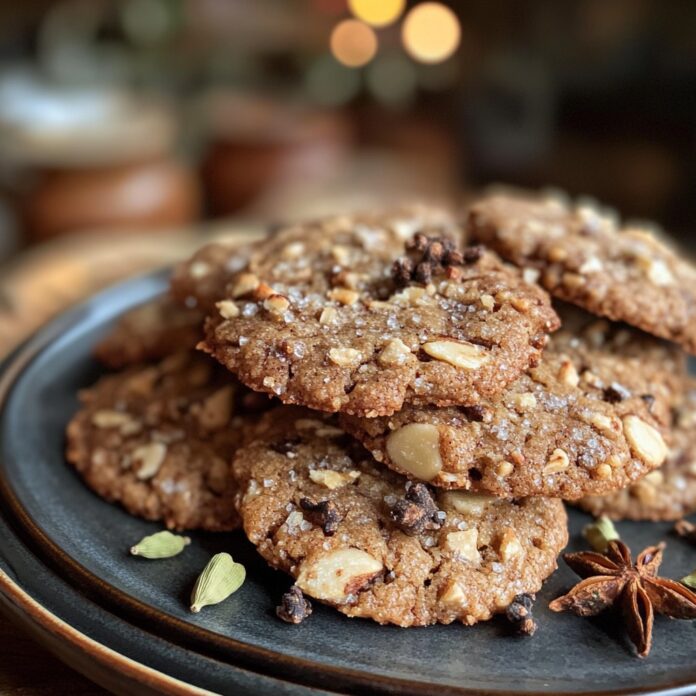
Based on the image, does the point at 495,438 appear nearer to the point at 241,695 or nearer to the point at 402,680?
the point at 402,680

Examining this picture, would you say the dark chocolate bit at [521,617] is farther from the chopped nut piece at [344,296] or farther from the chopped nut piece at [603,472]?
the chopped nut piece at [344,296]

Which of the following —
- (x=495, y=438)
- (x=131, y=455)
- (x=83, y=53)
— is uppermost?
(x=83, y=53)

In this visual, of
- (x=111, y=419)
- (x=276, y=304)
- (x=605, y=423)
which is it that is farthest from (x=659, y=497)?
(x=111, y=419)

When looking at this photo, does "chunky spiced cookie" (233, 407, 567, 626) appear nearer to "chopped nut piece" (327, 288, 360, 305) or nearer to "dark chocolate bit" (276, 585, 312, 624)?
"dark chocolate bit" (276, 585, 312, 624)

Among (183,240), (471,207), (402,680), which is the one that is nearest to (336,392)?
(402,680)

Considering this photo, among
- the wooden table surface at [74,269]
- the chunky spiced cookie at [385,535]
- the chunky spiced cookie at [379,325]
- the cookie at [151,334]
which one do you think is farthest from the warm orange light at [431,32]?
the chunky spiced cookie at [385,535]
